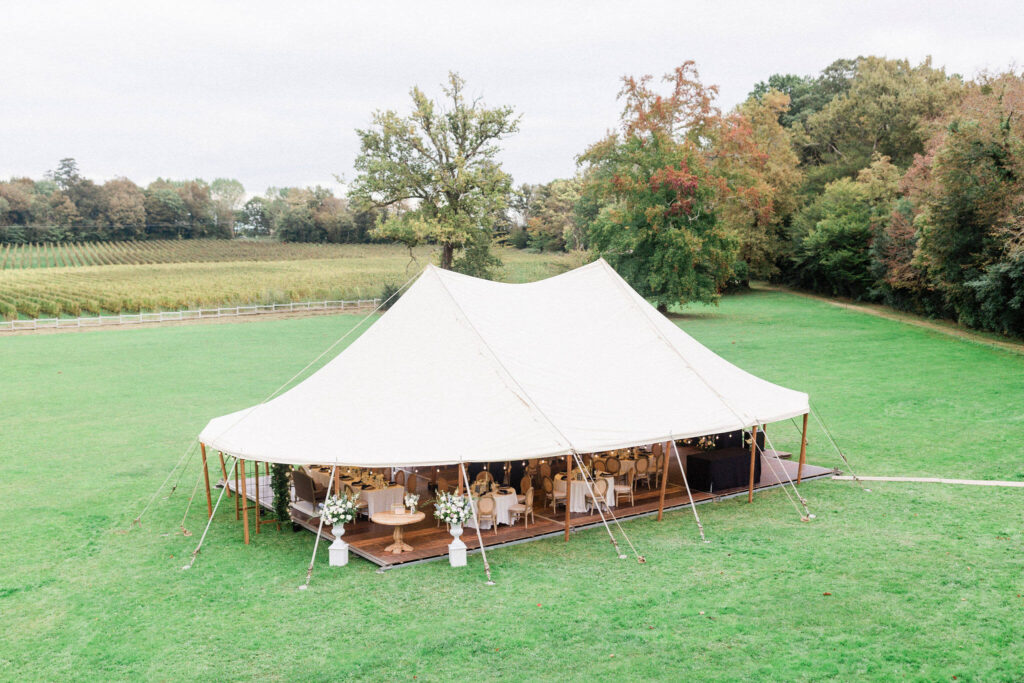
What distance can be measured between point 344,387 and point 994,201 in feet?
87.6

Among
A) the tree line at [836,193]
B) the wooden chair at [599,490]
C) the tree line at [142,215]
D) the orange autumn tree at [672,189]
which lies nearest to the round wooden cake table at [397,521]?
the wooden chair at [599,490]

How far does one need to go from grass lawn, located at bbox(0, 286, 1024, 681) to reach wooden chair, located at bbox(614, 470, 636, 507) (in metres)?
0.72

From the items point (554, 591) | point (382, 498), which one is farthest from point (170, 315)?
point (554, 591)

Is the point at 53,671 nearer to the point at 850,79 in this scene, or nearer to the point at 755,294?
the point at 755,294

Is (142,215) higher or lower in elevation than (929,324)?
higher

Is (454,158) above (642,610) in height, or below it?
above

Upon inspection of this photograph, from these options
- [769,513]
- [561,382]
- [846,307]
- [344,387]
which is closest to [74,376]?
[344,387]

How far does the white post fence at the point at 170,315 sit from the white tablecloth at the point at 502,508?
3529 cm

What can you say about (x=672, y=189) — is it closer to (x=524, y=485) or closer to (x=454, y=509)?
(x=524, y=485)

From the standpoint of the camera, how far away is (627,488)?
42.7 feet

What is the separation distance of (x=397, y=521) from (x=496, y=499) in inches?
66.3

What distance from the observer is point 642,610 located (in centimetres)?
914

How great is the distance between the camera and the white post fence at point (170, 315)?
3925cm

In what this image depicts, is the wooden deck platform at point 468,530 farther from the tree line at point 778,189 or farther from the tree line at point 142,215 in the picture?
the tree line at point 142,215
